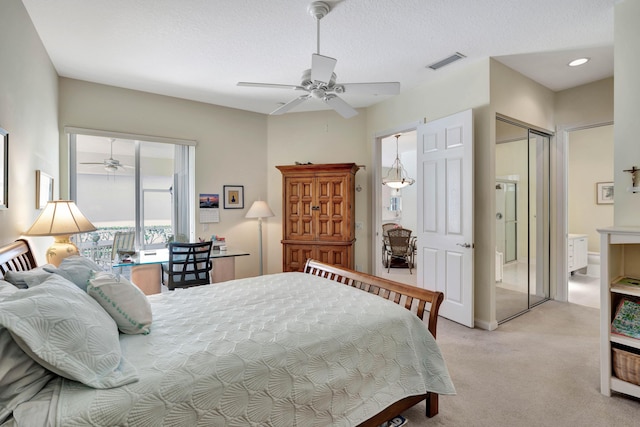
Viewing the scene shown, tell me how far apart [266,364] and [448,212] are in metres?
2.85

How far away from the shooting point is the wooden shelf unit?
81.3 inches

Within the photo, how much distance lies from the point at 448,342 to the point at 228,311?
7.18 ft

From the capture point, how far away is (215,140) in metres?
4.71

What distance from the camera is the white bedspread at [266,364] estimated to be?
1.10m

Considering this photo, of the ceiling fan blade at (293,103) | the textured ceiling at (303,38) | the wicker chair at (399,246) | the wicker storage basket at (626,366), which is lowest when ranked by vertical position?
the wicker storage basket at (626,366)

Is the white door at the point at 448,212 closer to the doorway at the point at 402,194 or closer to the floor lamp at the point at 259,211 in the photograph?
the floor lamp at the point at 259,211

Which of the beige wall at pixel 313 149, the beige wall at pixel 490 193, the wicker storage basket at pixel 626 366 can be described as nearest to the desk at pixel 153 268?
the beige wall at pixel 313 149

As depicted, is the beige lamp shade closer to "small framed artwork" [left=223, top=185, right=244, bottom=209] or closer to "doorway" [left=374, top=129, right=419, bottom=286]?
"small framed artwork" [left=223, top=185, right=244, bottom=209]

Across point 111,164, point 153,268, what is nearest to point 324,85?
point 153,268

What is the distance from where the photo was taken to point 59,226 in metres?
2.38

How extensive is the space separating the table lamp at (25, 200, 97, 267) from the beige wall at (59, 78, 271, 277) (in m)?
1.61

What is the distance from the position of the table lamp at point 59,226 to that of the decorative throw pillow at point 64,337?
1.37 meters

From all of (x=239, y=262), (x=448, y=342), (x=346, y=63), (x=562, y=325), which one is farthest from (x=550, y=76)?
(x=239, y=262)

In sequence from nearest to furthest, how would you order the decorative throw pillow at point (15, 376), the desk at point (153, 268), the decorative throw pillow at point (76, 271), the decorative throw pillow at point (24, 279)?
the decorative throw pillow at point (15, 376)
the decorative throw pillow at point (24, 279)
the decorative throw pillow at point (76, 271)
the desk at point (153, 268)
